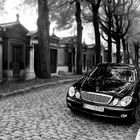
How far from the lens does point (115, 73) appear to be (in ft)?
19.7

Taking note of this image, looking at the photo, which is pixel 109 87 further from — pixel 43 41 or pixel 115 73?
pixel 43 41

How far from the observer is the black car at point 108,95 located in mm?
4547

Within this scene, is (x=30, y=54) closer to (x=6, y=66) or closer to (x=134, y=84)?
(x=6, y=66)

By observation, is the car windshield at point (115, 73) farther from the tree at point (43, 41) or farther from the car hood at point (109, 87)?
the tree at point (43, 41)

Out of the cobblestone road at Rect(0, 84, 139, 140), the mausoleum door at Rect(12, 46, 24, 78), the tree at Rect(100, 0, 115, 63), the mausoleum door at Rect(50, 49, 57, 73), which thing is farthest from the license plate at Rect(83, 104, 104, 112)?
the tree at Rect(100, 0, 115, 63)

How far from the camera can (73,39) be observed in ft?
76.0

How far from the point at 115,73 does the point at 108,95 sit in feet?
5.04

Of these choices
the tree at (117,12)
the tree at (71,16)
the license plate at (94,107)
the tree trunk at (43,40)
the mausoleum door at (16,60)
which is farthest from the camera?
the tree at (117,12)

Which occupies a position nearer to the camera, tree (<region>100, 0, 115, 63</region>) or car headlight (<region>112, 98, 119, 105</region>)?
car headlight (<region>112, 98, 119, 105</region>)

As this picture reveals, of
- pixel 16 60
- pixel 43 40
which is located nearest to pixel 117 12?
pixel 43 40

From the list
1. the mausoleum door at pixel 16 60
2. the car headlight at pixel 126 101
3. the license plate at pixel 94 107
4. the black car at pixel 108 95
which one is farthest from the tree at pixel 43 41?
the car headlight at pixel 126 101

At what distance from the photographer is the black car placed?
4547 millimetres

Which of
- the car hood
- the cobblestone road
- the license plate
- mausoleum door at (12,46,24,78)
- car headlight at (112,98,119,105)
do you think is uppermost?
mausoleum door at (12,46,24,78)

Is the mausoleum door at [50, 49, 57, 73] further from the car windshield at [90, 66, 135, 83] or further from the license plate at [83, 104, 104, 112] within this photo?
the license plate at [83, 104, 104, 112]
